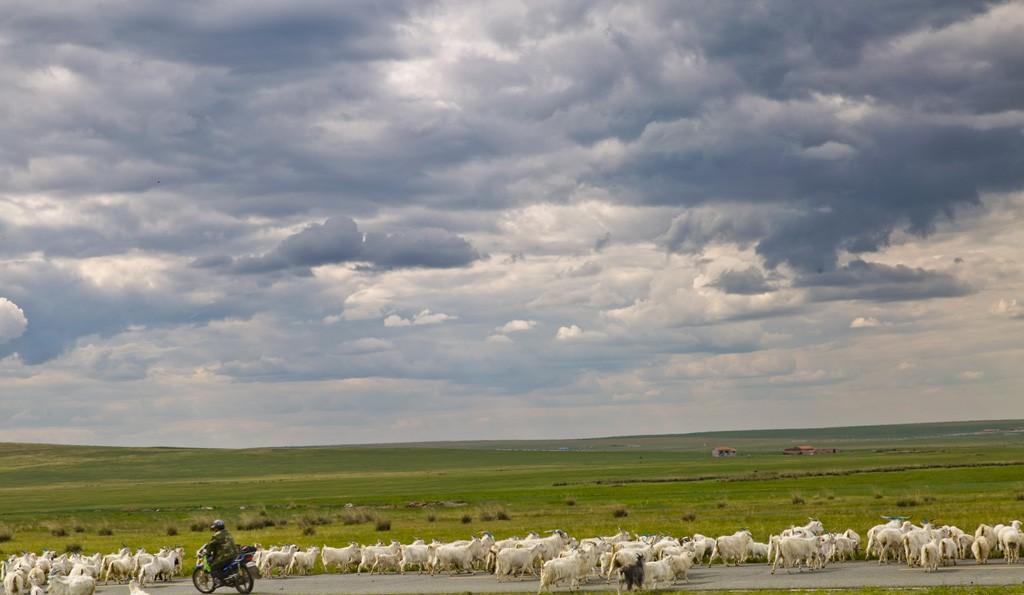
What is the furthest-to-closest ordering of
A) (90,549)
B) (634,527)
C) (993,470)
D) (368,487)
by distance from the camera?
(368,487)
(993,470)
(90,549)
(634,527)

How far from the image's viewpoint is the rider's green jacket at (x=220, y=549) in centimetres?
3228

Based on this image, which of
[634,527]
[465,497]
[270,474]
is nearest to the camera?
[634,527]

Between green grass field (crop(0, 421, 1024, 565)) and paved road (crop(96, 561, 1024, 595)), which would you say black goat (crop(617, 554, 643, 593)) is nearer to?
paved road (crop(96, 561, 1024, 595))

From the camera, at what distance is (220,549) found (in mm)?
32469

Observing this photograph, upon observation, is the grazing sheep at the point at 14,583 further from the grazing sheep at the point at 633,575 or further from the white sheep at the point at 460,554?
the grazing sheep at the point at 633,575

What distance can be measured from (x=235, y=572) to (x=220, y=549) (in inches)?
38.1

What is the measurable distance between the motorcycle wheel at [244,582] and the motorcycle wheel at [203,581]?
1046 millimetres


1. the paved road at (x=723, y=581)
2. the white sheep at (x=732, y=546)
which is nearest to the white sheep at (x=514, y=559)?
the paved road at (x=723, y=581)

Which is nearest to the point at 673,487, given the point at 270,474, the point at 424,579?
the point at 424,579

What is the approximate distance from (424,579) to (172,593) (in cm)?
782

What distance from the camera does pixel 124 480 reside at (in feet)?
596

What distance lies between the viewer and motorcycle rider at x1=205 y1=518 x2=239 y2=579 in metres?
32.1

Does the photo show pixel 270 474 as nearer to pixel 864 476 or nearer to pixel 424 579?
pixel 864 476

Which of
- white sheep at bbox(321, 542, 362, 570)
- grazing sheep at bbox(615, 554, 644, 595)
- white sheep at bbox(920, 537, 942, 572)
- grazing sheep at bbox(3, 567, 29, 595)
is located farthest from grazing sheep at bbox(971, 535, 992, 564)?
grazing sheep at bbox(3, 567, 29, 595)
